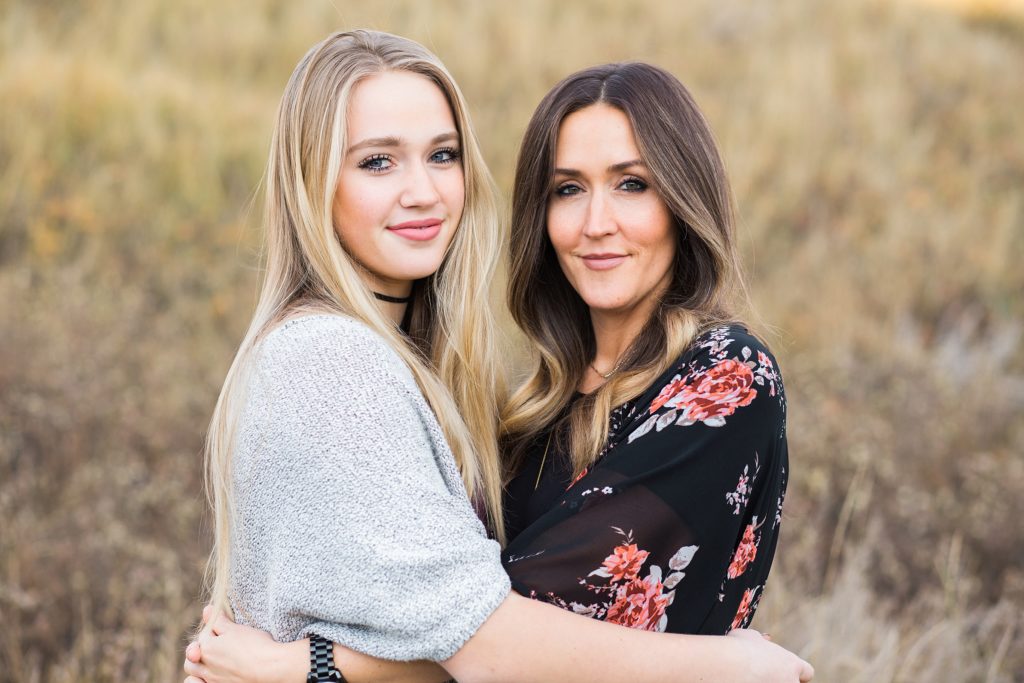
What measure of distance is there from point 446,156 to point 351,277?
0.52 meters

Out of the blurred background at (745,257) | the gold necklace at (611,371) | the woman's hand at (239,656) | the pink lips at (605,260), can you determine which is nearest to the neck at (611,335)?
the gold necklace at (611,371)

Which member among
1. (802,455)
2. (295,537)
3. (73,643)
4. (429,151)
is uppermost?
(429,151)

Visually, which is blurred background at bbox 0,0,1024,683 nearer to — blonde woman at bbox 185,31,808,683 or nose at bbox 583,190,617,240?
blonde woman at bbox 185,31,808,683

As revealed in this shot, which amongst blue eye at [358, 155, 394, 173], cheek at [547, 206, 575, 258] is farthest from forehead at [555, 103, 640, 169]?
blue eye at [358, 155, 394, 173]

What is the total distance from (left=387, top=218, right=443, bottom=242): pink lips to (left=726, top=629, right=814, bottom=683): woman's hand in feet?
4.16

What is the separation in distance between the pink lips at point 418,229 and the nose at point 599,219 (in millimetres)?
425

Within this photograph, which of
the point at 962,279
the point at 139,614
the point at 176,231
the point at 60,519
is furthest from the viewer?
the point at 962,279

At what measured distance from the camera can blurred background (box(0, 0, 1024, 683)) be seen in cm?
447

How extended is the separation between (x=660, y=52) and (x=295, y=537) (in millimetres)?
11358

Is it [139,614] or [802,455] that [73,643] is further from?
[802,455]

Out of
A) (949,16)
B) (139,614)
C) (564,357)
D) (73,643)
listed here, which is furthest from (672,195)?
(949,16)

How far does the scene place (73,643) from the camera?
4379 mm

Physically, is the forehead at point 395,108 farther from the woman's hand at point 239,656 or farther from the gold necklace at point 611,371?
the woman's hand at point 239,656

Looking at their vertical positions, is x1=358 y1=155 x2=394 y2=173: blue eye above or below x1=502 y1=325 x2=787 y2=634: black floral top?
above
